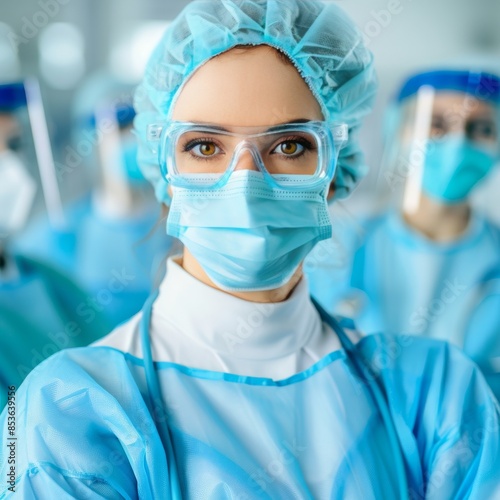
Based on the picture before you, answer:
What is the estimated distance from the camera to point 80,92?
4.02 m

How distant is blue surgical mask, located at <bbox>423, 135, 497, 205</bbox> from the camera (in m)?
2.50

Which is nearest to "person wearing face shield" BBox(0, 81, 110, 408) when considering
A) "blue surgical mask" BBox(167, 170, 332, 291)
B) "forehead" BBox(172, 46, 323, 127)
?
"blue surgical mask" BBox(167, 170, 332, 291)

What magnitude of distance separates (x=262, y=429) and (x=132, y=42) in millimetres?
3164

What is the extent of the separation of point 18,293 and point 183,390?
40.2 inches

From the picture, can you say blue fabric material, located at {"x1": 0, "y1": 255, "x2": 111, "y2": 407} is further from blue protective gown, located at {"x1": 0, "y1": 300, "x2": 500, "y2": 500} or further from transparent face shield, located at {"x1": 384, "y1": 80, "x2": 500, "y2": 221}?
transparent face shield, located at {"x1": 384, "y1": 80, "x2": 500, "y2": 221}

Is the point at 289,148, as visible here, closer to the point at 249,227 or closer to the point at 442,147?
the point at 249,227

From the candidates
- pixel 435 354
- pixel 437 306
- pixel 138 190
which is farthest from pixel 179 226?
pixel 138 190

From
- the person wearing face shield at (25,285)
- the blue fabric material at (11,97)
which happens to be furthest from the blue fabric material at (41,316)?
the blue fabric material at (11,97)

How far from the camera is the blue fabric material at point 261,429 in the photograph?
42.8 inches

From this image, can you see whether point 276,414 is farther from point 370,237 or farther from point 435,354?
point 370,237

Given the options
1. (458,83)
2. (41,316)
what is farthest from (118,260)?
(458,83)

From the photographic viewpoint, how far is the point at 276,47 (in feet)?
4.12

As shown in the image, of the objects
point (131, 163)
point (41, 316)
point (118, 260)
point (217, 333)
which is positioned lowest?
point (118, 260)

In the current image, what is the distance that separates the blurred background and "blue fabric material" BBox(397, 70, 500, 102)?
143mm
